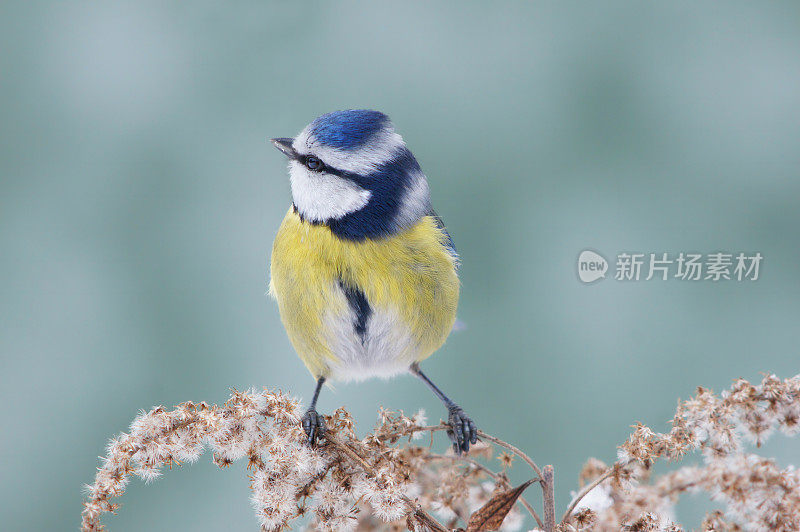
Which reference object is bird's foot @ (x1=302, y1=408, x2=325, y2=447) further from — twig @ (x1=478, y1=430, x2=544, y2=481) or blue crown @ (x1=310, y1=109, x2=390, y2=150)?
blue crown @ (x1=310, y1=109, x2=390, y2=150)

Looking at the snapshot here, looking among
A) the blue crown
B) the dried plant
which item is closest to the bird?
the blue crown

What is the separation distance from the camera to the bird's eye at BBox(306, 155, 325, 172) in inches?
47.8

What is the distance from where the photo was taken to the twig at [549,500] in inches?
34.3

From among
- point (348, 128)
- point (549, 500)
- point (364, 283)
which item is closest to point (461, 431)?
point (364, 283)

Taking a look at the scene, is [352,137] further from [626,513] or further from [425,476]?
[626,513]

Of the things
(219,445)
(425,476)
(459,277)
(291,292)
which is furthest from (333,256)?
(219,445)

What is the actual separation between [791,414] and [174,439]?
26.0 inches

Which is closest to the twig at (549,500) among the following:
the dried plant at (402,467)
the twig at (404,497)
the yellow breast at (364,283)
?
the dried plant at (402,467)

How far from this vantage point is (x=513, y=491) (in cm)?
88

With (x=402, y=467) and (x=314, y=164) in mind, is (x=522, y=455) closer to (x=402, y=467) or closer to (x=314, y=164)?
(x=402, y=467)

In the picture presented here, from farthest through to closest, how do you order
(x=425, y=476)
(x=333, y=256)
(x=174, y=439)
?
(x=333, y=256) → (x=425, y=476) → (x=174, y=439)

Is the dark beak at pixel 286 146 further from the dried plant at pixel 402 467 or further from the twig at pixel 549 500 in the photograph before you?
the twig at pixel 549 500

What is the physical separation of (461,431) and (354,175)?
1.70ft

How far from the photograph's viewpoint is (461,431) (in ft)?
4.49
